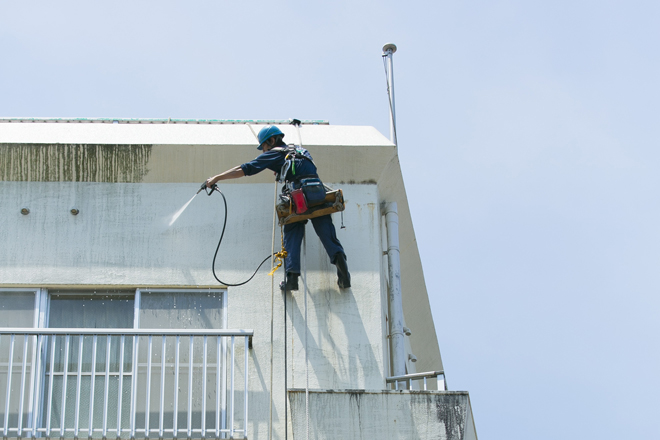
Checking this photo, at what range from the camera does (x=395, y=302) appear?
12.4 meters

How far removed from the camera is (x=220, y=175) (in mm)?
11391

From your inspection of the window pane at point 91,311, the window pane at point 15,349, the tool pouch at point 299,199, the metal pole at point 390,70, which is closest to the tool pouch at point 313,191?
the tool pouch at point 299,199

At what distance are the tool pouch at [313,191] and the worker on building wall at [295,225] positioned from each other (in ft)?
0.37

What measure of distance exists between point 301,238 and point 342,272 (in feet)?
2.02

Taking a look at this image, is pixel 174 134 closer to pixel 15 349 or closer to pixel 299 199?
pixel 299 199

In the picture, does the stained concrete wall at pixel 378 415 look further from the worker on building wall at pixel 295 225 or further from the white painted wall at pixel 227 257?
the worker on building wall at pixel 295 225

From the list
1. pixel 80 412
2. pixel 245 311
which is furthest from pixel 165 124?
pixel 80 412

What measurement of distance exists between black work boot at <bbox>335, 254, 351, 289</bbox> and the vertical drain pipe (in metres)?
0.94

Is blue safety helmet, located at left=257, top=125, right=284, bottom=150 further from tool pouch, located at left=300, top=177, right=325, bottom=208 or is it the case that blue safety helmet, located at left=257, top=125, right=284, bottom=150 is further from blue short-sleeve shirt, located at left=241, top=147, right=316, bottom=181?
tool pouch, located at left=300, top=177, right=325, bottom=208

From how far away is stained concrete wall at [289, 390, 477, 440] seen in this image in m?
9.91

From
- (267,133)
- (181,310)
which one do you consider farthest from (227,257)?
(267,133)

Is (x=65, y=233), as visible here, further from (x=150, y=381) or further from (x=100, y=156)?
(x=150, y=381)

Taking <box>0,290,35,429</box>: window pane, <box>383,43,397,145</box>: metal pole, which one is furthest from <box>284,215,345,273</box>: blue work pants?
<box>0,290,35,429</box>: window pane

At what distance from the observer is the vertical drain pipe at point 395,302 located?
12117 millimetres
